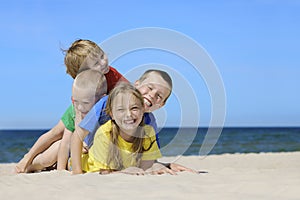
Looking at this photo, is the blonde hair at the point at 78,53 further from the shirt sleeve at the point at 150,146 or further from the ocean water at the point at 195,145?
the ocean water at the point at 195,145

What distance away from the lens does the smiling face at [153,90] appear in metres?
4.05

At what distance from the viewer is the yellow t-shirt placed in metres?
3.98

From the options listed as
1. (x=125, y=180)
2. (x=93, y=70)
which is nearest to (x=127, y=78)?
(x=93, y=70)

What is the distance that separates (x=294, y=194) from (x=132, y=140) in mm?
1595

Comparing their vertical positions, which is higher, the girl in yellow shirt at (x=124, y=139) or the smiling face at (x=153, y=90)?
the smiling face at (x=153, y=90)

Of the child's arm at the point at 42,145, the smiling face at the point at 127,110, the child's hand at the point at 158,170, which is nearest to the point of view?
the smiling face at the point at 127,110

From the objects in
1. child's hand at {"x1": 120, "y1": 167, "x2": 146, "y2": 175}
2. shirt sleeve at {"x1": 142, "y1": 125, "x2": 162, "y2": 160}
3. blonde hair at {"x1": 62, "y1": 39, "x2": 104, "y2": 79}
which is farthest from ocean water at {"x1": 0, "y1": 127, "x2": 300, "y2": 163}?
blonde hair at {"x1": 62, "y1": 39, "x2": 104, "y2": 79}

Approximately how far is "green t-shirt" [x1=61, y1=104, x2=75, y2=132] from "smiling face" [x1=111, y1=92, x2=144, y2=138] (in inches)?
32.1

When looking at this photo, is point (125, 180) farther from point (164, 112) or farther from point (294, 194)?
point (294, 194)

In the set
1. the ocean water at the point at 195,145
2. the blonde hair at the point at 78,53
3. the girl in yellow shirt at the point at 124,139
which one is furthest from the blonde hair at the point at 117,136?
the blonde hair at the point at 78,53

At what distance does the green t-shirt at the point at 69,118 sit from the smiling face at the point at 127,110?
81cm

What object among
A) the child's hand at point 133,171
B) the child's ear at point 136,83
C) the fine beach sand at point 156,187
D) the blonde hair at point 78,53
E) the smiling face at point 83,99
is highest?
the blonde hair at point 78,53

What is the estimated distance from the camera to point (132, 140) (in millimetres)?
4105

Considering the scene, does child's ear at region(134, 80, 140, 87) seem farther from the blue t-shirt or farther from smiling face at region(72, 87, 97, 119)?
smiling face at region(72, 87, 97, 119)
